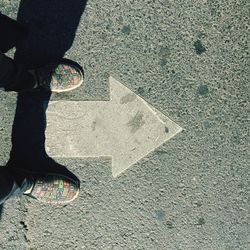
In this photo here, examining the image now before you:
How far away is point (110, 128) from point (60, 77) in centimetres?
59

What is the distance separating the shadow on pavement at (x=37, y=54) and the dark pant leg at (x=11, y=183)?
21 centimetres

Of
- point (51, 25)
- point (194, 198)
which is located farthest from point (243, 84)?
point (51, 25)

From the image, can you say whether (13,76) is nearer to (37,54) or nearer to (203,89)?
(37,54)

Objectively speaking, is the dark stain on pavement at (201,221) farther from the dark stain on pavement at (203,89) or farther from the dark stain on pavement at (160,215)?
the dark stain on pavement at (203,89)

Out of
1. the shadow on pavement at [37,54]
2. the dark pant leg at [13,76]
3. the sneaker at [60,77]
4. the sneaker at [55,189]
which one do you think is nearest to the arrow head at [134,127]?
the sneaker at [60,77]

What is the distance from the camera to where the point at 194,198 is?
3.07 metres

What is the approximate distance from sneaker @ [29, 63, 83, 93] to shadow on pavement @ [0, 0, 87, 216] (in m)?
0.08

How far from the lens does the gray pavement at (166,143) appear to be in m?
2.96

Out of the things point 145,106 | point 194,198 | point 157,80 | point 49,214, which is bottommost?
point 49,214

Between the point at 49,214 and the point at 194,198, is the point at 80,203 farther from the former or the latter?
the point at 194,198

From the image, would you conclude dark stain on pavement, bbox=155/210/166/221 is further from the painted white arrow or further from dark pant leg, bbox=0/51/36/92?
dark pant leg, bbox=0/51/36/92

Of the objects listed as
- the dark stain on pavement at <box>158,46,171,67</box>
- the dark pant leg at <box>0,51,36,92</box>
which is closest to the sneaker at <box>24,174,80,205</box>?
the dark pant leg at <box>0,51,36,92</box>

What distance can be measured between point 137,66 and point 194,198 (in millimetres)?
1217

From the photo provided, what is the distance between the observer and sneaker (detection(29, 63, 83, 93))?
9.63ft
